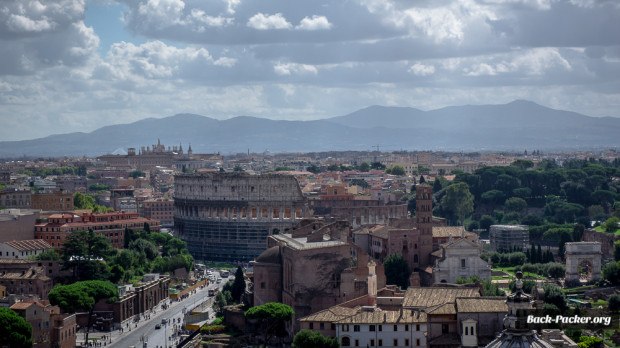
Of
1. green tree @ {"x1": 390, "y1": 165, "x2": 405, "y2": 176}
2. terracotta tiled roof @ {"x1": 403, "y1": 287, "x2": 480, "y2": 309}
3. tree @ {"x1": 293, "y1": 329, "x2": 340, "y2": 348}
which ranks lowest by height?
tree @ {"x1": 293, "y1": 329, "x2": 340, "y2": 348}

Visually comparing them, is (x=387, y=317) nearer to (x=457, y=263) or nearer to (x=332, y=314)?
(x=332, y=314)

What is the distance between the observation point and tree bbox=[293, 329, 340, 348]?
1961 inches

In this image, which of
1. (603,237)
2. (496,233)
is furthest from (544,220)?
(603,237)

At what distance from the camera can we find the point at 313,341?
50000mm

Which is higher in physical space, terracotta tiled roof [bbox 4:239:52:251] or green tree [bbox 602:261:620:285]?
terracotta tiled roof [bbox 4:239:52:251]

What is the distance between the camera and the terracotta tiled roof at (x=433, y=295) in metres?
52.3

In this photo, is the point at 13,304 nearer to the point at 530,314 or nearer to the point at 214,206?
the point at 530,314

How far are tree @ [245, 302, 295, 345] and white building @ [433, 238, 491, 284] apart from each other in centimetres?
1191

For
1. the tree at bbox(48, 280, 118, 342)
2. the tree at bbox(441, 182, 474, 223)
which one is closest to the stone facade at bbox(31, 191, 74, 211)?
the tree at bbox(441, 182, 474, 223)

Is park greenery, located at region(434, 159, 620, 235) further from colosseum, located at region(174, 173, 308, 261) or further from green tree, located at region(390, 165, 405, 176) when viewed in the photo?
green tree, located at region(390, 165, 405, 176)

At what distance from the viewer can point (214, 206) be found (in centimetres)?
10888

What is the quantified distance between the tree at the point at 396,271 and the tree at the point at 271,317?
36.4 feet

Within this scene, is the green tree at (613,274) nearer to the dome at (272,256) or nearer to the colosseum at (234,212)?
the dome at (272,256)

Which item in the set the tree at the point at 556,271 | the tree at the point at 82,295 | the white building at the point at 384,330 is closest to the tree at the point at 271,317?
the white building at the point at 384,330
